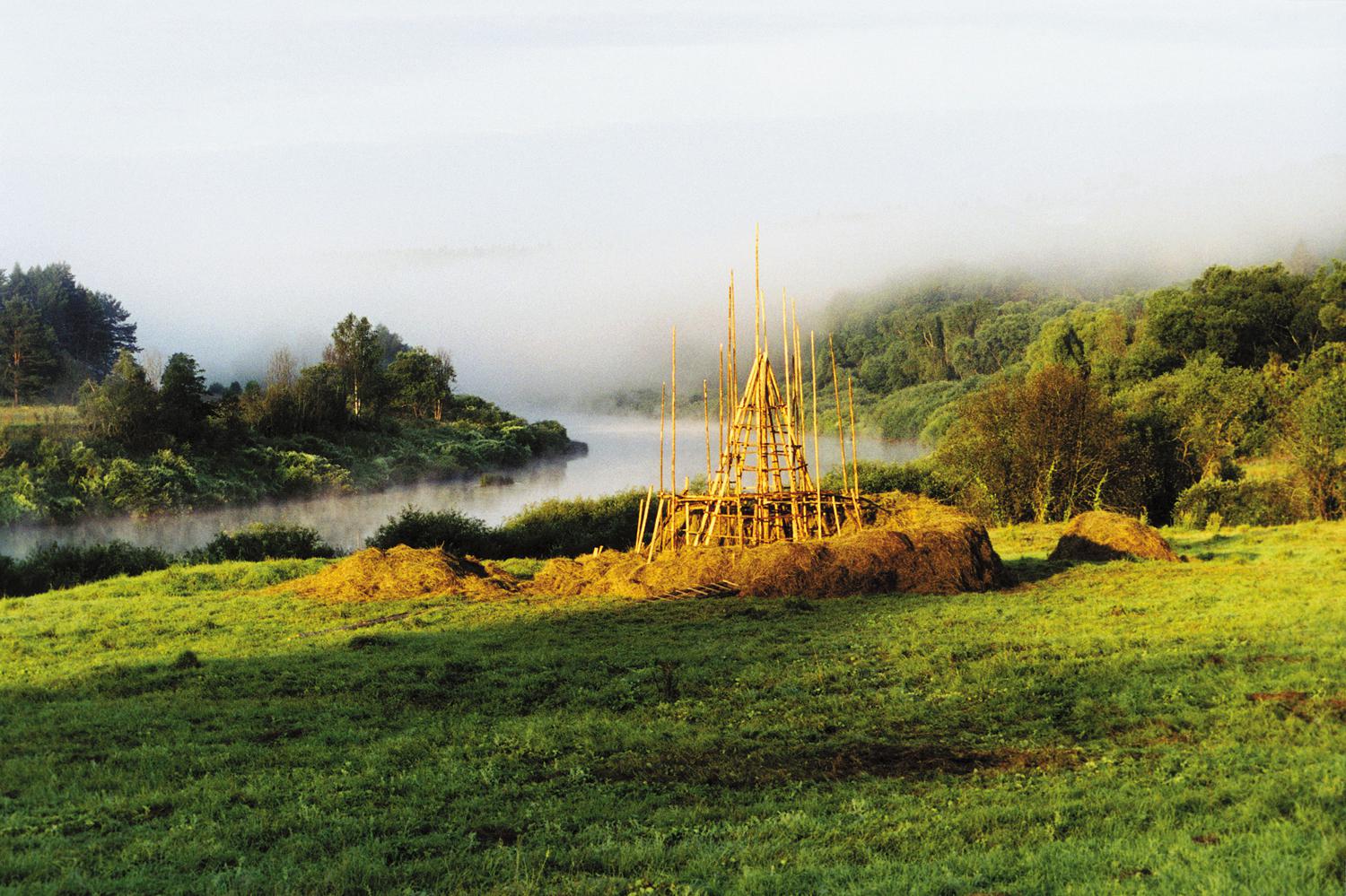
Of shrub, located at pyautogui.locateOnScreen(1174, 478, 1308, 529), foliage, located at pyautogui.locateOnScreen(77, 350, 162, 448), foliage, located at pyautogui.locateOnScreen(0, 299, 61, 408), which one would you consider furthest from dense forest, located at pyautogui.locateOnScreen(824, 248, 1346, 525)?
foliage, located at pyautogui.locateOnScreen(0, 299, 61, 408)

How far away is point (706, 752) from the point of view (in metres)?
10.1

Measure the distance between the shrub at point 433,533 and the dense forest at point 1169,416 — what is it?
58.8 feet

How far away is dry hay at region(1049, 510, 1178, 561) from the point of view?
2517cm

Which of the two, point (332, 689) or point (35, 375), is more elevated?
point (35, 375)

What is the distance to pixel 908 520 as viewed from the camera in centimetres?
2728

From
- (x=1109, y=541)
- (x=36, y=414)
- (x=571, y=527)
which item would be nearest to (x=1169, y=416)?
(x=1109, y=541)

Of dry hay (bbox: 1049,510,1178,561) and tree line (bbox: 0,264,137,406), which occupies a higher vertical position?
tree line (bbox: 0,264,137,406)

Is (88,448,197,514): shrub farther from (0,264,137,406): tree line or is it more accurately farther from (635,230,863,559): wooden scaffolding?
(635,230,863,559): wooden scaffolding

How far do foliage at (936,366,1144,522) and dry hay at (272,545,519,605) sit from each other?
24026 millimetres

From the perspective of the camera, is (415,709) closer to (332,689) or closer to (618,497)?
(332,689)

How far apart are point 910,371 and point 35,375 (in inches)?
3041

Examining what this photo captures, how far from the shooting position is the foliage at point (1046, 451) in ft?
134

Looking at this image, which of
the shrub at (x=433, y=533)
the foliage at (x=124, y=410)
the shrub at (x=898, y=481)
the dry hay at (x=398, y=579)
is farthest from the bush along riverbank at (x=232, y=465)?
the shrub at (x=898, y=481)

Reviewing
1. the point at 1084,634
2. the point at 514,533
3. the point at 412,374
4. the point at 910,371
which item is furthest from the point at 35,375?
the point at 910,371
